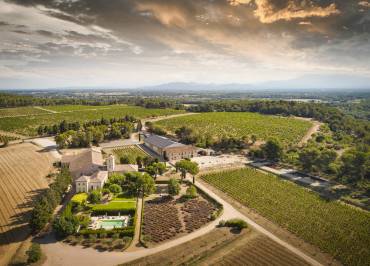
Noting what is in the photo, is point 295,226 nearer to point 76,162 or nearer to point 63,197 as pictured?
point 63,197

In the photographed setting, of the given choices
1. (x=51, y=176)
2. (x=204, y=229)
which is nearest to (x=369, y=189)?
(x=204, y=229)

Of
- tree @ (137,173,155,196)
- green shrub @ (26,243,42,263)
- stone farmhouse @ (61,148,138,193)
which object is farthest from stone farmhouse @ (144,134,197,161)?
green shrub @ (26,243,42,263)

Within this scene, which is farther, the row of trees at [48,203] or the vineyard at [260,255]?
the row of trees at [48,203]

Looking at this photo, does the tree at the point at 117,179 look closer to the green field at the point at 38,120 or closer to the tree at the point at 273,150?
the tree at the point at 273,150

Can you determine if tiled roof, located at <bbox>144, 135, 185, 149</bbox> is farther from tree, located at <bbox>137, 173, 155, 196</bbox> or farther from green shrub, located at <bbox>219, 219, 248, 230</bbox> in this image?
green shrub, located at <bbox>219, 219, 248, 230</bbox>

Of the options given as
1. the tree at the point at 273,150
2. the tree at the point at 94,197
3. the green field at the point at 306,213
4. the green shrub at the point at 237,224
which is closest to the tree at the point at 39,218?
the tree at the point at 94,197

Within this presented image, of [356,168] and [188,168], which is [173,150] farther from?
[356,168]
